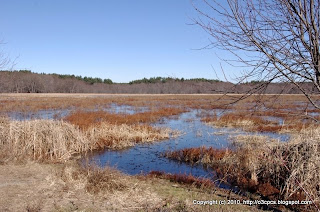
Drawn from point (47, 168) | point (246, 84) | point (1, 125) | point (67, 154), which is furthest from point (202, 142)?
point (246, 84)

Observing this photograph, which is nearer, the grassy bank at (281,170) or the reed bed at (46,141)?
the grassy bank at (281,170)

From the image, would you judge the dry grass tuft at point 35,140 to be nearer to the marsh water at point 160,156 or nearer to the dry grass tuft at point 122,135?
the marsh water at point 160,156

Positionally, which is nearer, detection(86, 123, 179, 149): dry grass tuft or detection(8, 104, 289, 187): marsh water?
detection(8, 104, 289, 187): marsh water

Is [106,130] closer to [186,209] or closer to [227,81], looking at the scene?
[186,209]

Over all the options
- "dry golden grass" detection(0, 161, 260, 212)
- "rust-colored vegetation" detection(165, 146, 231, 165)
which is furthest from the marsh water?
"dry golden grass" detection(0, 161, 260, 212)

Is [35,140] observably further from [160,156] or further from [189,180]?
[189,180]

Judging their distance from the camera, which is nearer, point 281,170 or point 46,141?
point 281,170

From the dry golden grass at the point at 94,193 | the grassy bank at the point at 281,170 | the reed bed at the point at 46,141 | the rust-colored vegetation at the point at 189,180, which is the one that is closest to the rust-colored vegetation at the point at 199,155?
the grassy bank at the point at 281,170

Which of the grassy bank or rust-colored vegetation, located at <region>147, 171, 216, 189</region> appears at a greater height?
the grassy bank

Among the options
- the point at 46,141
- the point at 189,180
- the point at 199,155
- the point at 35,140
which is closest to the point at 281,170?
the point at 189,180

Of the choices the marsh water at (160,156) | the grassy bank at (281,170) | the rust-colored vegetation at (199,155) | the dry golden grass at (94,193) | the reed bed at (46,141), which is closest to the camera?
the dry golden grass at (94,193)

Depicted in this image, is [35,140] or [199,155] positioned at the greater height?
[35,140]

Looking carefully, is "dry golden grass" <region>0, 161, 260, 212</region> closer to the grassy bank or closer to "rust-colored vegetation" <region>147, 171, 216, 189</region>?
"rust-colored vegetation" <region>147, 171, 216, 189</region>

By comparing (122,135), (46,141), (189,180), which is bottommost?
(189,180)
